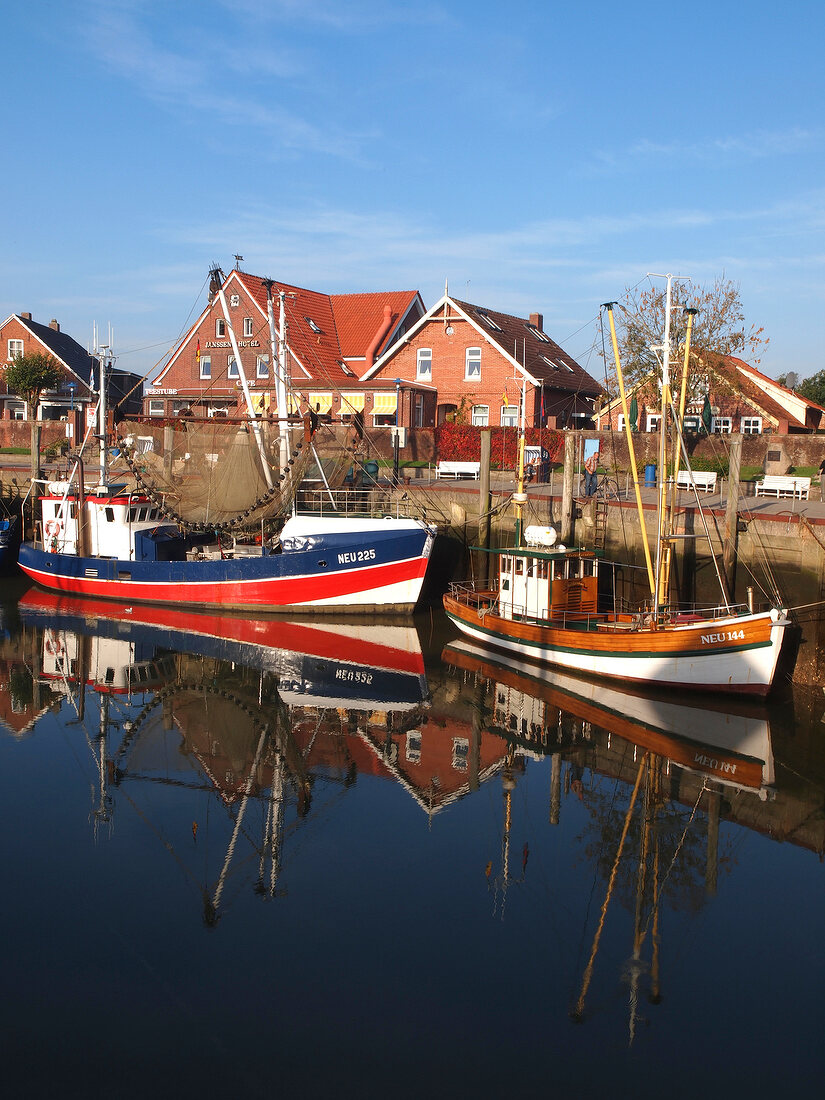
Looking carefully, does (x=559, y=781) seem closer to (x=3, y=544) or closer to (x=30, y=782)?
(x=30, y=782)

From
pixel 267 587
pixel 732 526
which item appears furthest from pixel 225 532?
pixel 732 526

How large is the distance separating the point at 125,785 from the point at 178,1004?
593 cm

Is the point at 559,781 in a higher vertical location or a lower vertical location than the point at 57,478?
lower

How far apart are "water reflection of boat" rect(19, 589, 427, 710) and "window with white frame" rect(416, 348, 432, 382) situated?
64.8ft

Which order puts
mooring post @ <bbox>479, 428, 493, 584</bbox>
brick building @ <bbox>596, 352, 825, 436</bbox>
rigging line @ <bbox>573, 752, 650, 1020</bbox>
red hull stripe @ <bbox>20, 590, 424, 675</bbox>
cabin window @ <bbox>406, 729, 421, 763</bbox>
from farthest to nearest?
brick building @ <bbox>596, 352, 825, 436</bbox> < mooring post @ <bbox>479, 428, 493, 584</bbox> < red hull stripe @ <bbox>20, 590, 424, 675</bbox> < cabin window @ <bbox>406, 729, 421, 763</bbox> < rigging line @ <bbox>573, 752, 650, 1020</bbox>

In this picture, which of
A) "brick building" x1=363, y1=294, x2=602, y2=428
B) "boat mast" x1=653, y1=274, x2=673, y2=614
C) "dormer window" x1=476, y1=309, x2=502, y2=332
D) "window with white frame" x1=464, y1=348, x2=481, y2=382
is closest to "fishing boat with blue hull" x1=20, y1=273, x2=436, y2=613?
"boat mast" x1=653, y1=274, x2=673, y2=614

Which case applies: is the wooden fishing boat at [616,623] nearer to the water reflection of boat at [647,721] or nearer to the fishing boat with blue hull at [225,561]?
the water reflection of boat at [647,721]

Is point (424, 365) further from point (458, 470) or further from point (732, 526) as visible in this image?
point (732, 526)

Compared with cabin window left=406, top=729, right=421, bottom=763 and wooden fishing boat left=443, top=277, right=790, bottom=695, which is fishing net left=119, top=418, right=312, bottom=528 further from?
cabin window left=406, top=729, right=421, bottom=763

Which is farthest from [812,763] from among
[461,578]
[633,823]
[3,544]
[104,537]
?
[3,544]

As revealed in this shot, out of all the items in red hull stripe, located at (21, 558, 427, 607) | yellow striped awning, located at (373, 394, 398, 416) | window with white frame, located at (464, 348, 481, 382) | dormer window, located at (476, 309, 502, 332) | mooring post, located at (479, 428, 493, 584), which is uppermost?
dormer window, located at (476, 309, 502, 332)

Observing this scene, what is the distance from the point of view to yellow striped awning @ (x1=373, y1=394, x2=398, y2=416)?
3972 cm

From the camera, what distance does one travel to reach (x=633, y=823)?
505 inches

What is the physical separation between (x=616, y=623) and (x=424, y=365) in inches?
997
